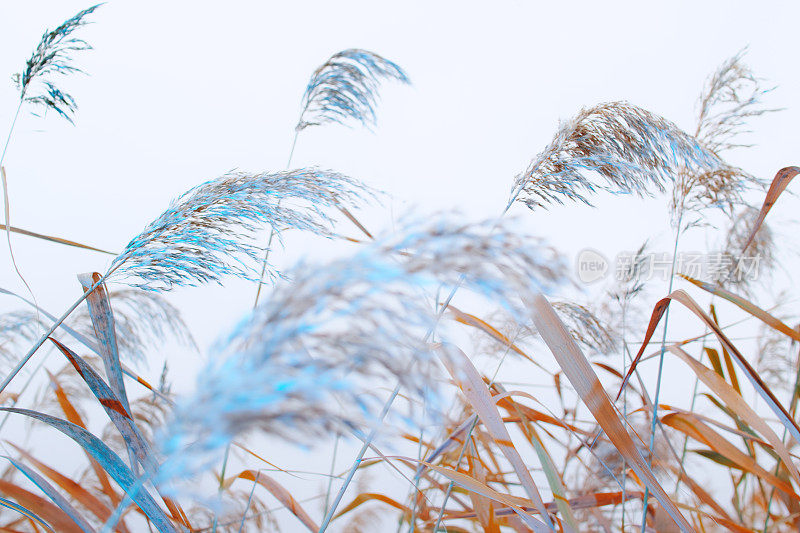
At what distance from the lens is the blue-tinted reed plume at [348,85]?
1731 millimetres

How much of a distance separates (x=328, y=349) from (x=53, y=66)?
5.22 feet

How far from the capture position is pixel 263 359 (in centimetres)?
36

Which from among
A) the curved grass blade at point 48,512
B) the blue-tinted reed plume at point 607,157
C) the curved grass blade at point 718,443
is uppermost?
the blue-tinted reed plume at point 607,157

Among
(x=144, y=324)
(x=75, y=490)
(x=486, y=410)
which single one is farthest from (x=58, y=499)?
(x=144, y=324)

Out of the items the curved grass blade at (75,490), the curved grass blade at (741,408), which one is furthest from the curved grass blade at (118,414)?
the curved grass blade at (741,408)

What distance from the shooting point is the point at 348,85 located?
178 centimetres

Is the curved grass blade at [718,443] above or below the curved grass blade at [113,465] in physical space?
below

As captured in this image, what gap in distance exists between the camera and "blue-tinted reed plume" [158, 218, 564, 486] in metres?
0.34

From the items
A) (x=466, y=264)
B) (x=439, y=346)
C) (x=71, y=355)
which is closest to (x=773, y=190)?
(x=439, y=346)

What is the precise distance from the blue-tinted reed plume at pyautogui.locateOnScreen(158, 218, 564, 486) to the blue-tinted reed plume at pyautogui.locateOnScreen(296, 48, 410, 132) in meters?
1.41

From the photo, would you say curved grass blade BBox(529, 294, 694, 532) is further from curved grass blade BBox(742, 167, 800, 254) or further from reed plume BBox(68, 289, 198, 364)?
reed plume BBox(68, 289, 198, 364)

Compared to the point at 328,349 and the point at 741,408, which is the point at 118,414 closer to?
the point at 328,349

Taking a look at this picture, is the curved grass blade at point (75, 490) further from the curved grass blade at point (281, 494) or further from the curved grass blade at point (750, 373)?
the curved grass blade at point (750, 373)

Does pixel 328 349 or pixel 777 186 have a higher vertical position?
pixel 777 186
